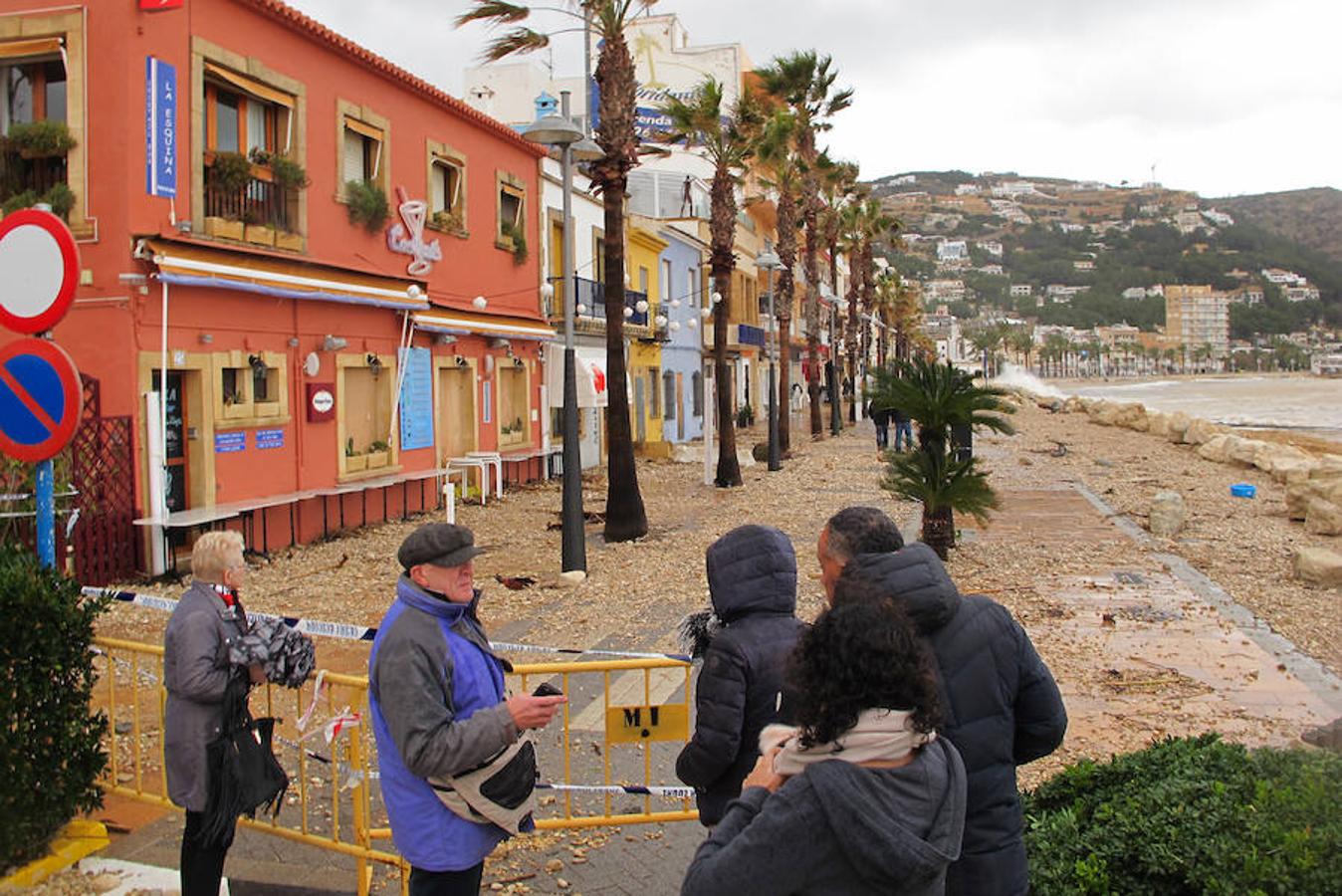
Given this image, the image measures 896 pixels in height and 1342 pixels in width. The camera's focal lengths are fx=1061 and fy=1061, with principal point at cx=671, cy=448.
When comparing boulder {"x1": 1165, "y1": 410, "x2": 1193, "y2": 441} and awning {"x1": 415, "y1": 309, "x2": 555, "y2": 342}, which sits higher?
awning {"x1": 415, "y1": 309, "x2": 555, "y2": 342}

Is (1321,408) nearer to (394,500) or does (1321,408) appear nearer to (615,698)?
(394,500)

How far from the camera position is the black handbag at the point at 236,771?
360 centimetres

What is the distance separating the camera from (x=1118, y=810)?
3.25 m

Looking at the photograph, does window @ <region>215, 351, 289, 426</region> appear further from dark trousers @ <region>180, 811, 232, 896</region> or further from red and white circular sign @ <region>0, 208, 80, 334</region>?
dark trousers @ <region>180, 811, 232, 896</region>

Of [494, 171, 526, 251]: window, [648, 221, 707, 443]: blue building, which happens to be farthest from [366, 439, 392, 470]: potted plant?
[648, 221, 707, 443]: blue building

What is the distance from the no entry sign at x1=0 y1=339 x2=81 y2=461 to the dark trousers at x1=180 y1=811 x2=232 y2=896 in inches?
60.5

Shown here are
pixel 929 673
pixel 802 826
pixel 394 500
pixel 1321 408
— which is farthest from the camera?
pixel 1321 408

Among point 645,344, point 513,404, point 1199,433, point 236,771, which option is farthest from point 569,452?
point 1199,433

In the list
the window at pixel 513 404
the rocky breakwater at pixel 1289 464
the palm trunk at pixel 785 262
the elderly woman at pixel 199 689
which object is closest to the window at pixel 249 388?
the window at pixel 513 404

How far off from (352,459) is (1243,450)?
2177 cm

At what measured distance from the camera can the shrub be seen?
149 inches

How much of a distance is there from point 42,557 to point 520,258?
1690cm

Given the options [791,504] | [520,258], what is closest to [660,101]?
[520,258]

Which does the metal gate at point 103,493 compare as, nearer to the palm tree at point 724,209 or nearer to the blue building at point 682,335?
the palm tree at point 724,209
